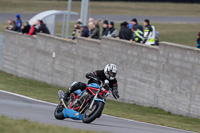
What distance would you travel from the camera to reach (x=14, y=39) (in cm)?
2711

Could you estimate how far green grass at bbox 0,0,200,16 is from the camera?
119 ft

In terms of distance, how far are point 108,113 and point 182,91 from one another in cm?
275

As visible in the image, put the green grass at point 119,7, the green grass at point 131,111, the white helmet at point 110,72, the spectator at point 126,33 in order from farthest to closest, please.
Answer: the green grass at point 119,7
the spectator at point 126,33
the green grass at point 131,111
the white helmet at point 110,72

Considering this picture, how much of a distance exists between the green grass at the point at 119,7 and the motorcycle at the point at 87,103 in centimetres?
2554

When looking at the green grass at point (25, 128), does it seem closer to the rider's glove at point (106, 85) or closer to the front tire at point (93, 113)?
the front tire at point (93, 113)

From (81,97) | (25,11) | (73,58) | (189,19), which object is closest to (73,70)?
(73,58)

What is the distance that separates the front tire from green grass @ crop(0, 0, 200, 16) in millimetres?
26063

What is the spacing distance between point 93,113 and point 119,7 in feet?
96.1

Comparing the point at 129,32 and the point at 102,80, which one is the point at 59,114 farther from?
the point at 129,32

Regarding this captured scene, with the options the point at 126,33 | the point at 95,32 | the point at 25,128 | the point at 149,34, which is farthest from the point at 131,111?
the point at 25,128

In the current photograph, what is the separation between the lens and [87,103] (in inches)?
439

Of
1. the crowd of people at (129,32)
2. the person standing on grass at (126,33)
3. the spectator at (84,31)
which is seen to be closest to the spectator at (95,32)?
the crowd of people at (129,32)

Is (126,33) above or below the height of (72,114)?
above

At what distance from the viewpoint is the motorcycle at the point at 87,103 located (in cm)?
1079
